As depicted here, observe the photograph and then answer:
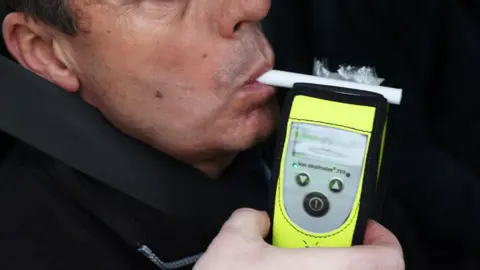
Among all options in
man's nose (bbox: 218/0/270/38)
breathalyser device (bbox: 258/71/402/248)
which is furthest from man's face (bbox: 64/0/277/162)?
breathalyser device (bbox: 258/71/402/248)

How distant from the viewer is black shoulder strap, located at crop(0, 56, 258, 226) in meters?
0.93

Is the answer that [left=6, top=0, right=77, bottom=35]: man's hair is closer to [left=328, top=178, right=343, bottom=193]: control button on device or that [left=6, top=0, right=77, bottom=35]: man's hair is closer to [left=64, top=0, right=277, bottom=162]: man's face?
[left=64, top=0, right=277, bottom=162]: man's face

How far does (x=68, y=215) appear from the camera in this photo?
0.89 m

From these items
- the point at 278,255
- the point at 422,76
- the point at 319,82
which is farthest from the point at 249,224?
the point at 422,76

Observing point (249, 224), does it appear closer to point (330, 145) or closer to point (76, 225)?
point (330, 145)

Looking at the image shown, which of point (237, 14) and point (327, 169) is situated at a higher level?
point (237, 14)

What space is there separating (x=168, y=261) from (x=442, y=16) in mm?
579

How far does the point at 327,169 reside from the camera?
77 centimetres

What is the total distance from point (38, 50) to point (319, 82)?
0.38 meters

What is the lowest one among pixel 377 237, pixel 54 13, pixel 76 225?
pixel 76 225

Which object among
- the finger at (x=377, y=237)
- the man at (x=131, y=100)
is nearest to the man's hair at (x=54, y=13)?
the man at (x=131, y=100)

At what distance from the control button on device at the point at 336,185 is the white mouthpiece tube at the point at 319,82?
0.38 feet

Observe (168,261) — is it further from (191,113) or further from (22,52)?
(22,52)

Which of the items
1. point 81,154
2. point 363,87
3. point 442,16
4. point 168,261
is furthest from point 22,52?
point 442,16
